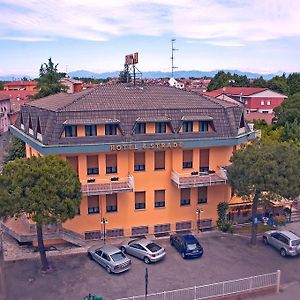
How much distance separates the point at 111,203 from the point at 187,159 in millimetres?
7113

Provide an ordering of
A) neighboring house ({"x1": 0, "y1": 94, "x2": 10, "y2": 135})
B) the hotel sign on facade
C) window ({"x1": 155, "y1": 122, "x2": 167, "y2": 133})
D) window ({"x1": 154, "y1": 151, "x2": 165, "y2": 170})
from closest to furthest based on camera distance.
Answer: the hotel sign on facade
window ({"x1": 155, "y1": 122, "x2": 167, "y2": 133})
window ({"x1": 154, "y1": 151, "x2": 165, "y2": 170})
neighboring house ({"x1": 0, "y1": 94, "x2": 10, "y2": 135})

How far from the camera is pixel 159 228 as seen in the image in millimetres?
32375

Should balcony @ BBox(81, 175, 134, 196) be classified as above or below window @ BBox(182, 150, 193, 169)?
below

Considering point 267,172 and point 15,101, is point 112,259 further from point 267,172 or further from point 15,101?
point 15,101

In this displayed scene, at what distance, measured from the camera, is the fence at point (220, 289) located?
21781mm

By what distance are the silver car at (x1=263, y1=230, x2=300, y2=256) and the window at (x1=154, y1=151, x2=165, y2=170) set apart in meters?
9.81

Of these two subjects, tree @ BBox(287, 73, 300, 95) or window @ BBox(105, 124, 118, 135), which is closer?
window @ BBox(105, 124, 118, 135)

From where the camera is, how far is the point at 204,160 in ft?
106

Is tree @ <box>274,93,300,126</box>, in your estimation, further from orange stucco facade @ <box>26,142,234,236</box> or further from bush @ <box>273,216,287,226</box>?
orange stucco facade @ <box>26,142,234,236</box>

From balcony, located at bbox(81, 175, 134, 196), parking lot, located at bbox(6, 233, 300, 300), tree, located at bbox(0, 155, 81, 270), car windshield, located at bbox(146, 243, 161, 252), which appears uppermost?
tree, located at bbox(0, 155, 81, 270)

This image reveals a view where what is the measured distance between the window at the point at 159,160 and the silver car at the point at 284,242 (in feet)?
32.2

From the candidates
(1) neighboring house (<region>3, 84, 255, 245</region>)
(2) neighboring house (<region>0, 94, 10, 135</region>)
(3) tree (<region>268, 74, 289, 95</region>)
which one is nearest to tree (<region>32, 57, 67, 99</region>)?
(2) neighboring house (<region>0, 94, 10, 135</region>)

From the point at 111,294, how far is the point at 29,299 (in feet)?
15.4

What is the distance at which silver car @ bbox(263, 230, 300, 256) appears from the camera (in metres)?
28.0
